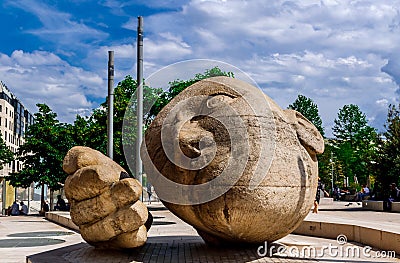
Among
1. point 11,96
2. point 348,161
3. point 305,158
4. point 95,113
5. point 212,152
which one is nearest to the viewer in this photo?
point 212,152

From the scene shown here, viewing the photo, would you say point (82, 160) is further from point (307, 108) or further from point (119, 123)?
point (307, 108)

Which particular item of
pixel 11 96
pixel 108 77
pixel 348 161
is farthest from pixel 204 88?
pixel 11 96

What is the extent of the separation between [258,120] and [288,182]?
121 cm

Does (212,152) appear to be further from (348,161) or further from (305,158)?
(348,161)

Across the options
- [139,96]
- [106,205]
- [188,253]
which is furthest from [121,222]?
[139,96]

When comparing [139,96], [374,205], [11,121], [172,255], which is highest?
[11,121]

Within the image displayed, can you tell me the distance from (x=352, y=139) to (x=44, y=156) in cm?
3954

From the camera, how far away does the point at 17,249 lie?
12141 mm

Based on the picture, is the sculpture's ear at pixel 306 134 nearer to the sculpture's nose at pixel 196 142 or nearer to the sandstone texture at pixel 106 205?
the sculpture's nose at pixel 196 142

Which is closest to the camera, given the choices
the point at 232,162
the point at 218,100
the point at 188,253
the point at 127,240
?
the point at 232,162

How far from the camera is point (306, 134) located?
9.44m

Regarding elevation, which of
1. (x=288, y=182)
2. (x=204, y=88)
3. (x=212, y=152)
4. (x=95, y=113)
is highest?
(x=95, y=113)

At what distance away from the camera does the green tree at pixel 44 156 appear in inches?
1075

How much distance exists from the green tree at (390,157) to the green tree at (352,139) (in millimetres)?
27194
